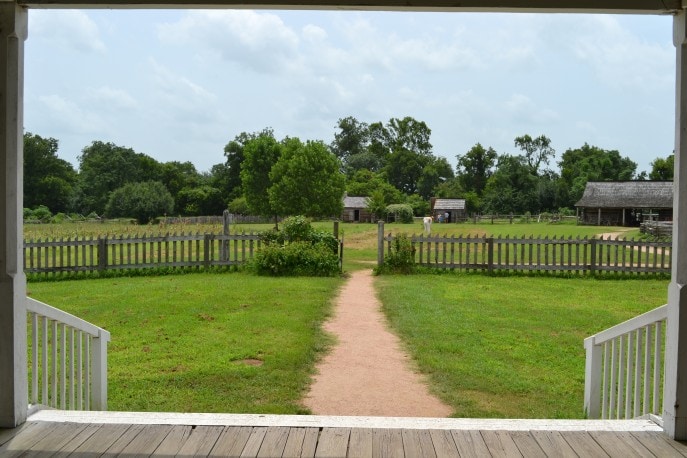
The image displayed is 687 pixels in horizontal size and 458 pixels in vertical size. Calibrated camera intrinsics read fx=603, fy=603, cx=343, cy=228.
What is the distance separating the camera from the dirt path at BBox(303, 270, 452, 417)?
546cm

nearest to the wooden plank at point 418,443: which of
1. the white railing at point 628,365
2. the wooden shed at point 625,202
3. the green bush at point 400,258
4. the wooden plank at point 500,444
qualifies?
the wooden plank at point 500,444

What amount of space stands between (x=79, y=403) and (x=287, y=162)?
36286 mm

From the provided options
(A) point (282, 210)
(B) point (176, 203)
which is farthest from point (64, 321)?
(B) point (176, 203)

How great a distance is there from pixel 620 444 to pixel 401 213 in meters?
52.0

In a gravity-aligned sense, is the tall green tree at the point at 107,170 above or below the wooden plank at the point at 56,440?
above

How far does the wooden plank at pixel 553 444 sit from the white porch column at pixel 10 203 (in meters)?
3.10

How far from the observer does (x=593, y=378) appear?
192 inches

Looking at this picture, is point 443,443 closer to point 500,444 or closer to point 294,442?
point 500,444

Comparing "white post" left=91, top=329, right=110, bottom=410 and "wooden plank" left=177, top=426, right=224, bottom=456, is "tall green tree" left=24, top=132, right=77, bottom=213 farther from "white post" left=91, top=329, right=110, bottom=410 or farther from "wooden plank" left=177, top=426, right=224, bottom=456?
"wooden plank" left=177, top=426, right=224, bottom=456

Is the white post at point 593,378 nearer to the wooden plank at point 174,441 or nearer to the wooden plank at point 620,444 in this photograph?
the wooden plank at point 620,444

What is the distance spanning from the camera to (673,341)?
A: 3.53 m

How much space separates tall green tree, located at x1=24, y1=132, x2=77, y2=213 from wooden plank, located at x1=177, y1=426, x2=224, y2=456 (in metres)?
48.4

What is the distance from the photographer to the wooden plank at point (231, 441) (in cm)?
329

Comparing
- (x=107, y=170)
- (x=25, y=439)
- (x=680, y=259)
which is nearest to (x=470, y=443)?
(x=680, y=259)
